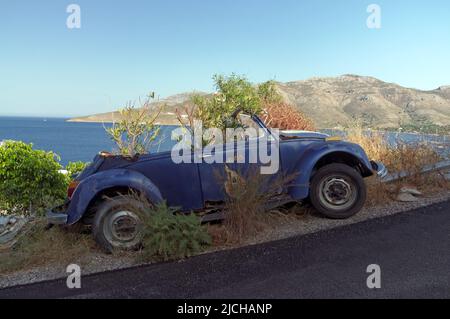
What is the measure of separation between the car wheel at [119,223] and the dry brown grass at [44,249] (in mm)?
357

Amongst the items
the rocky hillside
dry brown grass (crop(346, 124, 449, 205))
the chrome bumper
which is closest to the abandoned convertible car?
the chrome bumper

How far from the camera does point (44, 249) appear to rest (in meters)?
5.29

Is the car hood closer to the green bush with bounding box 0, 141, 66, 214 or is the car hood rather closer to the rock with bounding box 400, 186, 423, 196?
the rock with bounding box 400, 186, 423, 196

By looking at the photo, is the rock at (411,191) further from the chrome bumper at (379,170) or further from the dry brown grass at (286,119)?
the dry brown grass at (286,119)

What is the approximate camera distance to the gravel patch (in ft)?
15.4

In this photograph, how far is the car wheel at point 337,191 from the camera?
576cm

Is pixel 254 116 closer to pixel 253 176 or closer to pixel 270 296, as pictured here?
pixel 253 176

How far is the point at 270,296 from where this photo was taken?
3592mm

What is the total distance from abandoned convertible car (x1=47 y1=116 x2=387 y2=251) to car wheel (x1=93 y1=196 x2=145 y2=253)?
12mm

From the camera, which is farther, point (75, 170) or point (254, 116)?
point (75, 170)

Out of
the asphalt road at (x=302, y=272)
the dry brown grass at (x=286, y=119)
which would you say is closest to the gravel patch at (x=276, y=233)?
the asphalt road at (x=302, y=272)

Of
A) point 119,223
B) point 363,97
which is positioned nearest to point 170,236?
point 119,223

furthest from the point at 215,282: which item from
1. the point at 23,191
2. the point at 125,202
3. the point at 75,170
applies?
the point at 75,170
